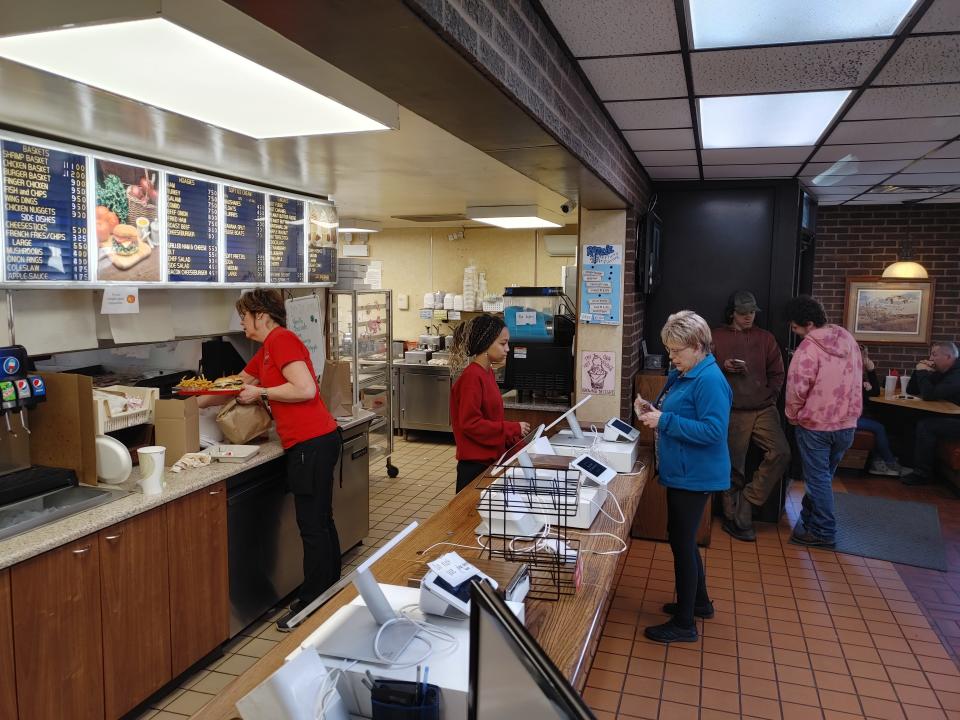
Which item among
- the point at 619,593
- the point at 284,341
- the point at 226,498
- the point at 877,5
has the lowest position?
the point at 619,593

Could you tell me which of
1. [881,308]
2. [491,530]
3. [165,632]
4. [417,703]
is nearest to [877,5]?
[491,530]

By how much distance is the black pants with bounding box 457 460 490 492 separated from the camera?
12.0ft

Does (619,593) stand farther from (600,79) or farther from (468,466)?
(600,79)

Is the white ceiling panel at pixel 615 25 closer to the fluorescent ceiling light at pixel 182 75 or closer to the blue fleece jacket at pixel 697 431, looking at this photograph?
the fluorescent ceiling light at pixel 182 75

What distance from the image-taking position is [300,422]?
3.80 meters

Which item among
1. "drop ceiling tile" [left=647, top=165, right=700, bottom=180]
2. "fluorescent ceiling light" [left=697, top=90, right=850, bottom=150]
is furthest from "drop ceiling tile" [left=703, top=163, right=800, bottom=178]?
"fluorescent ceiling light" [left=697, top=90, right=850, bottom=150]

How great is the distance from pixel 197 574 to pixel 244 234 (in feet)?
7.25

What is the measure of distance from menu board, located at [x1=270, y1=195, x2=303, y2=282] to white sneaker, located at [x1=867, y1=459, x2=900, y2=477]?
5.66 metres

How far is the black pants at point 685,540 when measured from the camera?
11.3 ft

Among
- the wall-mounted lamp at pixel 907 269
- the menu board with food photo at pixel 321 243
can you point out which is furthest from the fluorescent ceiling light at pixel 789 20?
the wall-mounted lamp at pixel 907 269

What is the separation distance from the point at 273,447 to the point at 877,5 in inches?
133

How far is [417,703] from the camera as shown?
1394 mm

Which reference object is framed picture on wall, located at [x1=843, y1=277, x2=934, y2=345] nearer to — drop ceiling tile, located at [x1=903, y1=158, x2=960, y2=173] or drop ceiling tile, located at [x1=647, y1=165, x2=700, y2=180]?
drop ceiling tile, located at [x1=903, y1=158, x2=960, y2=173]

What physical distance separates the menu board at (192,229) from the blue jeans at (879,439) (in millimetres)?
5983
